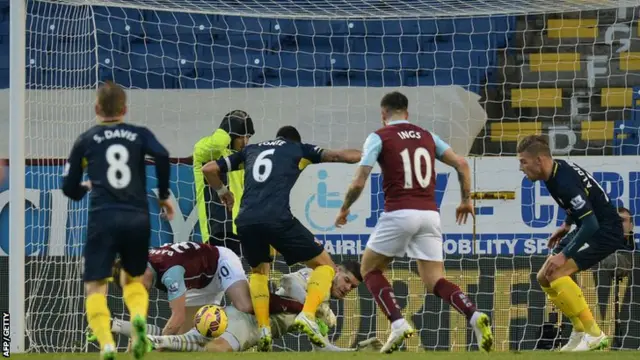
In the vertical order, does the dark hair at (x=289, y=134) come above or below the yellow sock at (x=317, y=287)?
above

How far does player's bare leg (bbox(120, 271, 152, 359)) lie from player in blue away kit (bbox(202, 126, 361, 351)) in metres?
2.10

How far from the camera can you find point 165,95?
44.3ft

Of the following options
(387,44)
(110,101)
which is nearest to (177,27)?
(387,44)

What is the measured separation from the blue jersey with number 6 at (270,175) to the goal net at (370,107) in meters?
1.95

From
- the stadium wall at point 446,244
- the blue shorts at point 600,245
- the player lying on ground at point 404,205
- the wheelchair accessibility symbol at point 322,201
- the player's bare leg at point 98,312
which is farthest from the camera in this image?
the wheelchair accessibility symbol at point 322,201

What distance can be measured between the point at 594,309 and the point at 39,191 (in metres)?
5.20

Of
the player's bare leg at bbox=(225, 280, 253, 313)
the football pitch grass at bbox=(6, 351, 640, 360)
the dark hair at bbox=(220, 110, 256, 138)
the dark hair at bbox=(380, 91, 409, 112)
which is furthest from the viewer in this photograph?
the dark hair at bbox=(220, 110, 256, 138)

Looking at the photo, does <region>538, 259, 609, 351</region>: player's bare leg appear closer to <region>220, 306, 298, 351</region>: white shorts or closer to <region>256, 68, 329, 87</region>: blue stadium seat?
<region>220, 306, 298, 351</region>: white shorts

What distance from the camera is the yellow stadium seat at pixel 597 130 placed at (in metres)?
13.2

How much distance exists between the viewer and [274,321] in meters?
9.37

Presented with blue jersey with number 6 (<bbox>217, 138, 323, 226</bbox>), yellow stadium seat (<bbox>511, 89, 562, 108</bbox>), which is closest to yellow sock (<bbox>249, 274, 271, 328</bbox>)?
blue jersey with number 6 (<bbox>217, 138, 323, 226</bbox>)

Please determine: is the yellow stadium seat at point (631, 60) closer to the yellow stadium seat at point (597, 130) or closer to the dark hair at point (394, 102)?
the yellow stadium seat at point (597, 130)

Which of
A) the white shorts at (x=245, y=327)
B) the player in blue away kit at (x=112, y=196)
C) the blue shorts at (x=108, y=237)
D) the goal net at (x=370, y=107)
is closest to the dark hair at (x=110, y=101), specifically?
the player in blue away kit at (x=112, y=196)

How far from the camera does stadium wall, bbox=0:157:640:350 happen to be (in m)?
10.8
